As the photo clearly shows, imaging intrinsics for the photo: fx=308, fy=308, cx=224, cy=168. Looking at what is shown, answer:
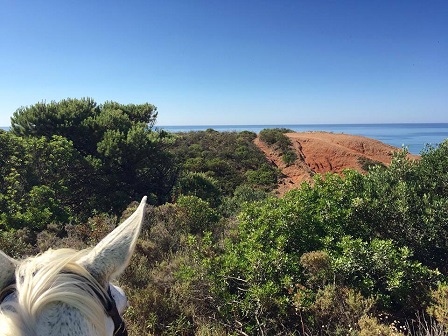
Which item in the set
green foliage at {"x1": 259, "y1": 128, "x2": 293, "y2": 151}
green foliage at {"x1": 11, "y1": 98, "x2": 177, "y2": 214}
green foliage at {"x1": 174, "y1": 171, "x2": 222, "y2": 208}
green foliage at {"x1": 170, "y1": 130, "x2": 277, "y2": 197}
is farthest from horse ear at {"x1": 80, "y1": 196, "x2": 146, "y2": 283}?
green foliage at {"x1": 259, "y1": 128, "x2": 293, "y2": 151}

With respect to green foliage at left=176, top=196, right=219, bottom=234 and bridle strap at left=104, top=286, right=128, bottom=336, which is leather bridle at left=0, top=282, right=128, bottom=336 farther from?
green foliage at left=176, top=196, right=219, bottom=234

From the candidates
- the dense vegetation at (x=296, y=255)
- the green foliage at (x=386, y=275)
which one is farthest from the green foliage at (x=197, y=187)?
the green foliage at (x=386, y=275)

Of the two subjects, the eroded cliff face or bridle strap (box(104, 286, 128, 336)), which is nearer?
bridle strap (box(104, 286, 128, 336))

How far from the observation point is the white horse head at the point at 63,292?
908 mm

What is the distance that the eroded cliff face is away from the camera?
23.8 m

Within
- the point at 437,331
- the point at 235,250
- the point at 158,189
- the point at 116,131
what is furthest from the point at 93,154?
the point at 437,331

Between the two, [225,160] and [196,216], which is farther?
[225,160]

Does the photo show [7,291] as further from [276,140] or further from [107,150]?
[276,140]

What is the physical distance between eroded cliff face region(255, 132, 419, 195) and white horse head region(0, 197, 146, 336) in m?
20.7

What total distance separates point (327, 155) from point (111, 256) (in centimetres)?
→ 2703

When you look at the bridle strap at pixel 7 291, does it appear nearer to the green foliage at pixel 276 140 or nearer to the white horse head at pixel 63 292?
the white horse head at pixel 63 292

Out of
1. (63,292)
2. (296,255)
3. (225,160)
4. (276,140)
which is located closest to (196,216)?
(296,255)

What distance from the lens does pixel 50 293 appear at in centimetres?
94

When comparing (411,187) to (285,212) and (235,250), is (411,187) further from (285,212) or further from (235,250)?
(235,250)
